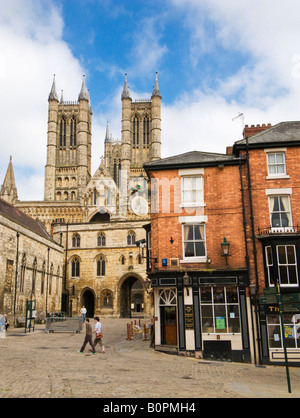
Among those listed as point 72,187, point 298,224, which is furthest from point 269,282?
point 72,187

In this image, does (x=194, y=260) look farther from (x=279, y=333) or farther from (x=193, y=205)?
(x=279, y=333)

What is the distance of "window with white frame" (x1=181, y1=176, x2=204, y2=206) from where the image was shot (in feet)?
58.5

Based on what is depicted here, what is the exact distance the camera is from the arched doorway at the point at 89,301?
4728 cm

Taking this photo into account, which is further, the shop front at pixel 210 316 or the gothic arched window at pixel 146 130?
the gothic arched window at pixel 146 130

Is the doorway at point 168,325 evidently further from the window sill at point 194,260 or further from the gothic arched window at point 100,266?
the gothic arched window at point 100,266

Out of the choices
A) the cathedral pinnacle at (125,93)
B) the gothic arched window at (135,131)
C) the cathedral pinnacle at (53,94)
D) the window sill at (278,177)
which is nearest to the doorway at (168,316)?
the window sill at (278,177)

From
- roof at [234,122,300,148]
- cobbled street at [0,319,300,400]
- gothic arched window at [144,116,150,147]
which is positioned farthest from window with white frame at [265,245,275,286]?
gothic arched window at [144,116,150,147]

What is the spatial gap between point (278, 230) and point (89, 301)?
36.5m

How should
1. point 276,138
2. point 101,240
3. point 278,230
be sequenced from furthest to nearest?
point 101,240 < point 276,138 < point 278,230

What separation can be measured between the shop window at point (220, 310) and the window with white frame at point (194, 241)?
156 centimetres

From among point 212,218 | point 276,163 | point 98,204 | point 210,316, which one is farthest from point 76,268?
point 276,163

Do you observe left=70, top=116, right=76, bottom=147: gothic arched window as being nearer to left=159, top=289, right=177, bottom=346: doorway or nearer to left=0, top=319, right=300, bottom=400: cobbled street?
left=0, top=319, right=300, bottom=400: cobbled street

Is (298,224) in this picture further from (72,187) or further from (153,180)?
(72,187)

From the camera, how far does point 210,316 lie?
53.4 ft
